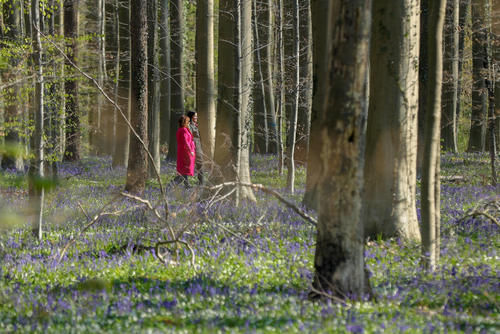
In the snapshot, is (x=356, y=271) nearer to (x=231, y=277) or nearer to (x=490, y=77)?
(x=231, y=277)

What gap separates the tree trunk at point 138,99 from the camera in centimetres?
1473

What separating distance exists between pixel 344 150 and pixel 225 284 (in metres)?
2.14

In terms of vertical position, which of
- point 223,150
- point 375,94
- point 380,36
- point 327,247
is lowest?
point 327,247

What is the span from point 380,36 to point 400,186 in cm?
227

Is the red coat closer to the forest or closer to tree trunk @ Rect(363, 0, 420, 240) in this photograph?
the forest

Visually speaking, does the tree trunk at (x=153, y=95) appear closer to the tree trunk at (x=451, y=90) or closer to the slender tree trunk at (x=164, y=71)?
the slender tree trunk at (x=164, y=71)

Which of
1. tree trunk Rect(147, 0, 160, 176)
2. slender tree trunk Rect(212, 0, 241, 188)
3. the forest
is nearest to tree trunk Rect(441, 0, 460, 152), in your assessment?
the forest

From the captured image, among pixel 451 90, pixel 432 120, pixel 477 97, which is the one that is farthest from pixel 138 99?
pixel 477 97

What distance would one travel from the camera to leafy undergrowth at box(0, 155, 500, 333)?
4.59 m

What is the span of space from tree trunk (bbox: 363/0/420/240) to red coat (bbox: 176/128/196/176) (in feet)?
28.2

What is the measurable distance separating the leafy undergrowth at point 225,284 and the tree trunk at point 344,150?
1.17 ft

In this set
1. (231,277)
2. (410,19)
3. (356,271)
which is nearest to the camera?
(356,271)

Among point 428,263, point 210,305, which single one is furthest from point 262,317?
point 428,263

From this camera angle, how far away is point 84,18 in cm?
4800
